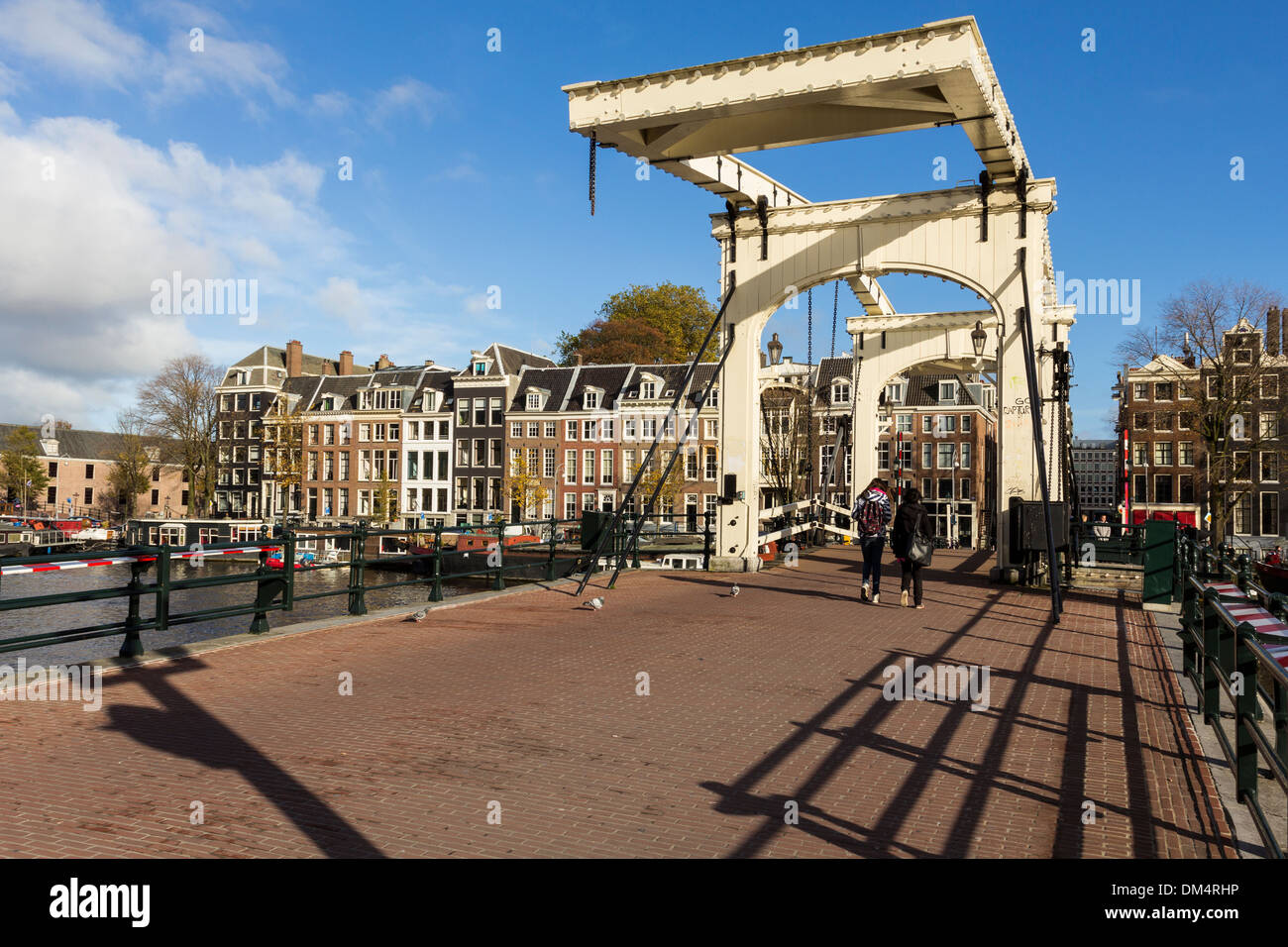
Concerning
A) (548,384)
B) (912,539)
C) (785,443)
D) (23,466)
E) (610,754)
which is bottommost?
(610,754)

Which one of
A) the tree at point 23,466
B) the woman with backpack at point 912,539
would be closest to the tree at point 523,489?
the tree at point 23,466

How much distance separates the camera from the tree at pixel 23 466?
72438 mm

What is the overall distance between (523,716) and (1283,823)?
14.4 ft

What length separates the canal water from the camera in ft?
78.3

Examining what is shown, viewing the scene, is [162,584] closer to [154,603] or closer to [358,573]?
[358,573]

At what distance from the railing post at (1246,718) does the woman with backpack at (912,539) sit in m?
7.63

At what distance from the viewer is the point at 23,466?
2867 inches

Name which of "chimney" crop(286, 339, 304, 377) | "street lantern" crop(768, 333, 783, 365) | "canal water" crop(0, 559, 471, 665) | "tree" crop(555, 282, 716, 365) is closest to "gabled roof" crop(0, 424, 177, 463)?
"chimney" crop(286, 339, 304, 377)

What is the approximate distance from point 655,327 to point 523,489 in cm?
1507

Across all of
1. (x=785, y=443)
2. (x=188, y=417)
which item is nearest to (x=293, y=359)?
(x=188, y=417)

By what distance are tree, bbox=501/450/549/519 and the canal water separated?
7.94 m

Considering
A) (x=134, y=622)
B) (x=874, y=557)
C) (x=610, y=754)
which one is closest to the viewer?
(x=610, y=754)

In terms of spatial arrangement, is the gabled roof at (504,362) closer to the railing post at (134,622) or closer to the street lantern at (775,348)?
the street lantern at (775,348)
